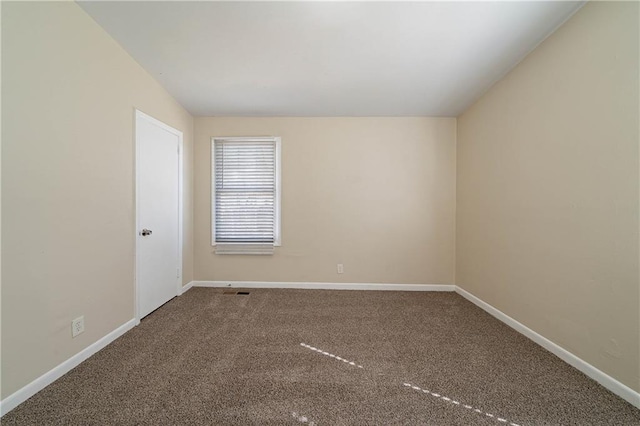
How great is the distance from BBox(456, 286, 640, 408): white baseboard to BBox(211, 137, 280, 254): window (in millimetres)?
2789

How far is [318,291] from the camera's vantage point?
3.35 meters

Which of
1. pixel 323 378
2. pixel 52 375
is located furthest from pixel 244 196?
pixel 323 378

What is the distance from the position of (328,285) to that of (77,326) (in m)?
2.58

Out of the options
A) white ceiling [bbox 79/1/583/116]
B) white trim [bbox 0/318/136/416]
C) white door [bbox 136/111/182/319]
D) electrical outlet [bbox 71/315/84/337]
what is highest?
white ceiling [bbox 79/1/583/116]

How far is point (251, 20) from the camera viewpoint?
1.74 m

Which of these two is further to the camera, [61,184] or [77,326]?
A: [77,326]

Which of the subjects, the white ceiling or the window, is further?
the window

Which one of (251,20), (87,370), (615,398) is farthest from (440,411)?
(251,20)

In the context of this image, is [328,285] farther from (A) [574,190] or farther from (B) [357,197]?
(A) [574,190]

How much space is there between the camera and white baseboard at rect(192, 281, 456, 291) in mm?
3428

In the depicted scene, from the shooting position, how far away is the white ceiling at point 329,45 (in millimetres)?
1655

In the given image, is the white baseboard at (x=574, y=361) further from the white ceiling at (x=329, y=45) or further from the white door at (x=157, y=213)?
the white door at (x=157, y=213)

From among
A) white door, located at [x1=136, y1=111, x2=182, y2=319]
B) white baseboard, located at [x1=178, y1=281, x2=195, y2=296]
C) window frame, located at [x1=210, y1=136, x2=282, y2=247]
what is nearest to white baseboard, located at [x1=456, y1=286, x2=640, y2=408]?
window frame, located at [x1=210, y1=136, x2=282, y2=247]

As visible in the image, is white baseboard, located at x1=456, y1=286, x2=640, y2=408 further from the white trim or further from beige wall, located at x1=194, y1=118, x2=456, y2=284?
the white trim
